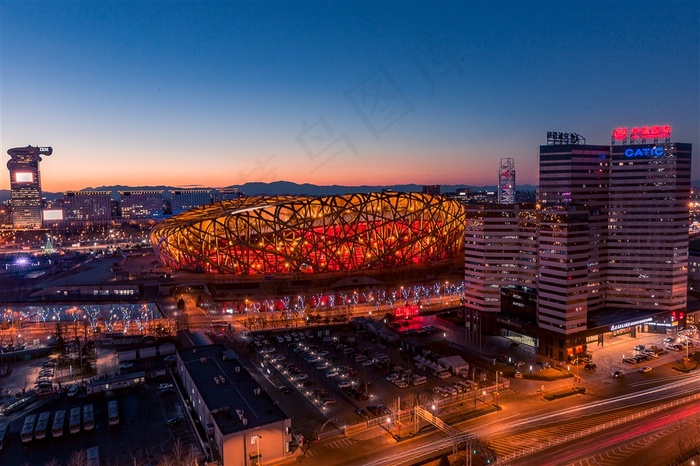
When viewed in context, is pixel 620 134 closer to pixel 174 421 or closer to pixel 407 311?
pixel 407 311

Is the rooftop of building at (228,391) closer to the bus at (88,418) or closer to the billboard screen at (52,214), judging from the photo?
the bus at (88,418)

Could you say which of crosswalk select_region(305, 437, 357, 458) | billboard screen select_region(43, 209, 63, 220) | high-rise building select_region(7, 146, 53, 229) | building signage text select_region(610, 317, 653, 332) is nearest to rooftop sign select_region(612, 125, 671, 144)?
building signage text select_region(610, 317, 653, 332)

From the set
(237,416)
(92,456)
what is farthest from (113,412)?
(237,416)

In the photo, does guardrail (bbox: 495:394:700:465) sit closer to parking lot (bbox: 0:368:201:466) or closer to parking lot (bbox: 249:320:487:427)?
parking lot (bbox: 249:320:487:427)

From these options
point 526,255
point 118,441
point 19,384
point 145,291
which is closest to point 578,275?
point 526,255

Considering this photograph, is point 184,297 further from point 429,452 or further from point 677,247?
point 677,247

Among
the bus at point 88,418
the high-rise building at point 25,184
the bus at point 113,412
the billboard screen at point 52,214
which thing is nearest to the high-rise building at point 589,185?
the bus at point 113,412
